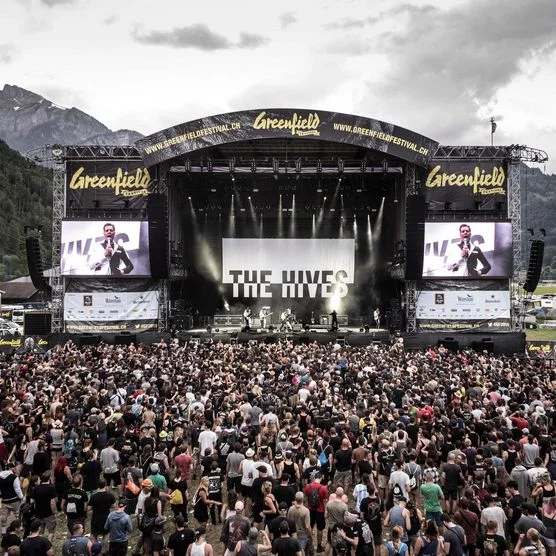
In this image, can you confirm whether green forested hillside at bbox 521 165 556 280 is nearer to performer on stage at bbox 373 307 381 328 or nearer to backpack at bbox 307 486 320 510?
performer on stage at bbox 373 307 381 328

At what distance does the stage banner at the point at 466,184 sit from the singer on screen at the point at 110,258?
55.2ft

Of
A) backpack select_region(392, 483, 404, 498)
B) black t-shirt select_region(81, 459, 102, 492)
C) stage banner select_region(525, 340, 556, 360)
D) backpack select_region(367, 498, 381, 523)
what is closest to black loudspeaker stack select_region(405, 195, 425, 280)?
stage banner select_region(525, 340, 556, 360)

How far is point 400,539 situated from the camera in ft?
22.2

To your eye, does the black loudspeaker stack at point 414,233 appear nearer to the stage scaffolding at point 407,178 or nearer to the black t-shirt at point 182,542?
the stage scaffolding at point 407,178

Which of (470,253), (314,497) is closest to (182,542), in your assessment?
(314,497)

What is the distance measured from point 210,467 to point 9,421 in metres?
5.06

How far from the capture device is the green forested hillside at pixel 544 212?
430ft

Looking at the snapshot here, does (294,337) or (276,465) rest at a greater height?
(294,337)

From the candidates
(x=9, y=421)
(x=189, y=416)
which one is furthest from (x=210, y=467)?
(x=9, y=421)

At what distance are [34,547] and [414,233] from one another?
25864 millimetres

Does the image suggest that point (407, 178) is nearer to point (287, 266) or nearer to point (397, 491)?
point (287, 266)

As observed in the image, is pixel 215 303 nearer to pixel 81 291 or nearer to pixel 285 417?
pixel 81 291

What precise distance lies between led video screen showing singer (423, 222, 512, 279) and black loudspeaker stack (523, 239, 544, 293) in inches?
48.1

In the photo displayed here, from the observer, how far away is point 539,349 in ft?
92.1
